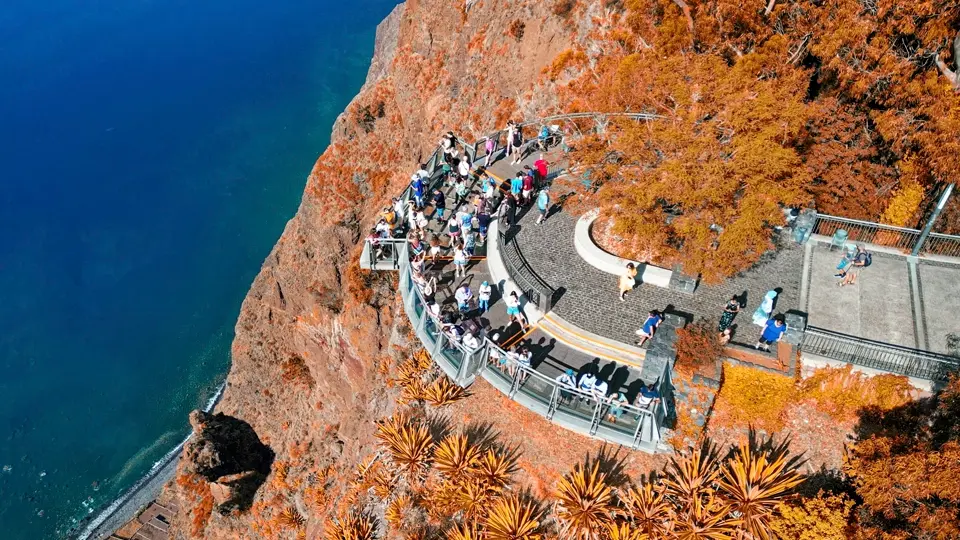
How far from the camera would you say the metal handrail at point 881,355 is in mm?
19156

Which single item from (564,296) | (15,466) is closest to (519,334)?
(564,296)

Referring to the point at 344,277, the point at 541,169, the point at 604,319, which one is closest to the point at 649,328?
the point at 604,319

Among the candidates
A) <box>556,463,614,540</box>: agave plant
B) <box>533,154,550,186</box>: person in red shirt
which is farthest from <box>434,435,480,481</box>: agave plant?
<box>533,154,550,186</box>: person in red shirt

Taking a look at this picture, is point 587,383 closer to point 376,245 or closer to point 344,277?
point 376,245

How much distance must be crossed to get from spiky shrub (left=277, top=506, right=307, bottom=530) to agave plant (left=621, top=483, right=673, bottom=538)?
2423cm

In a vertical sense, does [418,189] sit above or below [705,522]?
above

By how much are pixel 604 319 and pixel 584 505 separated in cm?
760

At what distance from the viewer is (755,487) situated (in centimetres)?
1842

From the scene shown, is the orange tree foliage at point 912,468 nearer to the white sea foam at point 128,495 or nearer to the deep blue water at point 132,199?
the white sea foam at point 128,495

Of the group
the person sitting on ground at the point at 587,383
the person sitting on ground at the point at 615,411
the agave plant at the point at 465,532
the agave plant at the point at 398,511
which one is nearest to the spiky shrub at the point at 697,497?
the person sitting on ground at the point at 615,411

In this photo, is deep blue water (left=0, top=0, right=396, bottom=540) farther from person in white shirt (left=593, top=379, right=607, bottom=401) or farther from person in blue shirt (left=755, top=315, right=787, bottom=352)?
person in blue shirt (left=755, top=315, right=787, bottom=352)

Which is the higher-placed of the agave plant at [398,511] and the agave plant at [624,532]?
the agave plant at [624,532]

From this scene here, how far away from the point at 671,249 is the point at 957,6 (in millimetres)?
16583

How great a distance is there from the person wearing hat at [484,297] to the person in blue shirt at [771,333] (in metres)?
10.8
